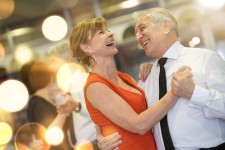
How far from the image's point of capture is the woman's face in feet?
5.29

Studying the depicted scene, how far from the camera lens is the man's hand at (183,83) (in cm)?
139

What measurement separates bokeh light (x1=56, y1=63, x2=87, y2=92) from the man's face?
79 centimetres

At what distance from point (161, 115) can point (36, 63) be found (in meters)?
1.30

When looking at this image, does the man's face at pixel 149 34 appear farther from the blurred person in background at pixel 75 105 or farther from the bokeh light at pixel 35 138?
the bokeh light at pixel 35 138

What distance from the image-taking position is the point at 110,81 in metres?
1.56

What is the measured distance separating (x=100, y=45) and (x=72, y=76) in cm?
87

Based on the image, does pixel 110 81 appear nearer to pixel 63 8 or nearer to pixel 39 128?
pixel 39 128

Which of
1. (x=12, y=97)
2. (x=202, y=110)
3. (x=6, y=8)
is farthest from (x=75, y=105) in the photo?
(x=6, y=8)

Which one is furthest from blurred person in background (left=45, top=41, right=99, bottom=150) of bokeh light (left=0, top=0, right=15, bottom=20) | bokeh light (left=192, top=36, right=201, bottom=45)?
bokeh light (left=0, top=0, right=15, bottom=20)

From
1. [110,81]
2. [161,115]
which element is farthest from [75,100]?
[161,115]

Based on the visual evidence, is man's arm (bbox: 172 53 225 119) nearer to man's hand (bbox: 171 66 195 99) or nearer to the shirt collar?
man's hand (bbox: 171 66 195 99)

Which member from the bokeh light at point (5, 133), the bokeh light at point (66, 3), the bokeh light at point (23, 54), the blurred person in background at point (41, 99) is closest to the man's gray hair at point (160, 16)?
the blurred person in background at point (41, 99)

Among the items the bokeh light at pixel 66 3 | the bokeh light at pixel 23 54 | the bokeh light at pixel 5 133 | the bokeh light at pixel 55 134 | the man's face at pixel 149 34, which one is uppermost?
the bokeh light at pixel 66 3

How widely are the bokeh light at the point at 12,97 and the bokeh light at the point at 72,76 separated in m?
1.31
